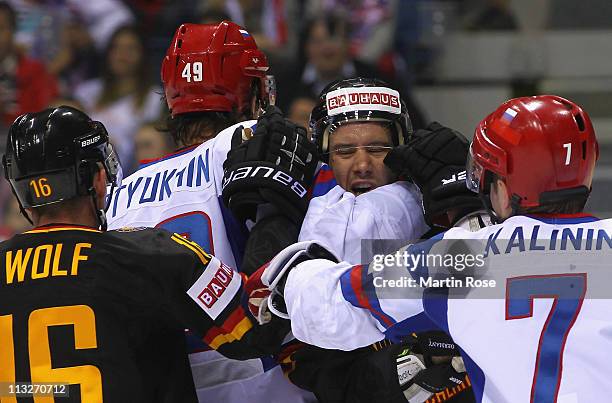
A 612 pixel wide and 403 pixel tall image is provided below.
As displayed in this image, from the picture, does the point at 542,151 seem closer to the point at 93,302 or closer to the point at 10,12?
the point at 93,302

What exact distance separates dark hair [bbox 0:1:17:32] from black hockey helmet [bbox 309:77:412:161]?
4.12m

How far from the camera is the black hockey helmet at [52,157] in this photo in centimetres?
269

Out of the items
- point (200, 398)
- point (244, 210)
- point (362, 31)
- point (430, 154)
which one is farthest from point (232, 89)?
point (362, 31)

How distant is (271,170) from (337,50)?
3632 mm

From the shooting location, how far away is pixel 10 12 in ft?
22.7

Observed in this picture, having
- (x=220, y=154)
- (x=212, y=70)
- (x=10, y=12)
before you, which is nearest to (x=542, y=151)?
(x=220, y=154)

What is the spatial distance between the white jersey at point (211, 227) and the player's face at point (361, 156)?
0.27m

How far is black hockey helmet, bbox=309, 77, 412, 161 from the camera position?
10.3 ft

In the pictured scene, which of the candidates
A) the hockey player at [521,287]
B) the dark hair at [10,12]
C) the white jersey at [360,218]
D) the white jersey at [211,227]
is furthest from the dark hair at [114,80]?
the hockey player at [521,287]

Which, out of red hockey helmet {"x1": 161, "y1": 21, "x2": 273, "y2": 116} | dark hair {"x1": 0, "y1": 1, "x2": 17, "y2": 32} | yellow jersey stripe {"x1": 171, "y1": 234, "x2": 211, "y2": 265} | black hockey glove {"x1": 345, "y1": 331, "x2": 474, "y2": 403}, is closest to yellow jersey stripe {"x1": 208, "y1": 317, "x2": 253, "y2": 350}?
yellow jersey stripe {"x1": 171, "y1": 234, "x2": 211, "y2": 265}

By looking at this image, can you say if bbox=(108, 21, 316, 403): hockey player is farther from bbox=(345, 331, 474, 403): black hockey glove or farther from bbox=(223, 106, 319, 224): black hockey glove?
bbox=(345, 331, 474, 403): black hockey glove

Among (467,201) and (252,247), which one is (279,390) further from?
(467,201)

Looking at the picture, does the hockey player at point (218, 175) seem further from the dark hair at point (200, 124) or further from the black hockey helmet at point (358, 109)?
the black hockey helmet at point (358, 109)

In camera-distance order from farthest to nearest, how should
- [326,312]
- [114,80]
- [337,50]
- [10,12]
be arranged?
[10,12] → [114,80] → [337,50] → [326,312]
